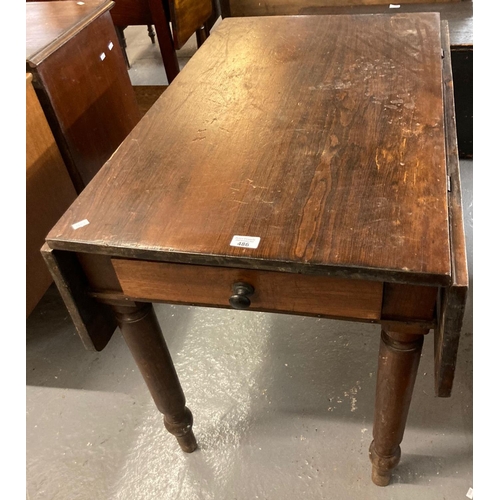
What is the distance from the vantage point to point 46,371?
147cm

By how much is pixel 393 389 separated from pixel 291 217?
0.36 meters

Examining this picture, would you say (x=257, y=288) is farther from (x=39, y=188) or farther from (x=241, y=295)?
(x=39, y=188)

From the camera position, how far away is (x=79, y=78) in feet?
4.66

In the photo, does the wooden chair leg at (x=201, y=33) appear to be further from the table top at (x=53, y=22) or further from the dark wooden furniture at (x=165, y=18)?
the table top at (x=53, y=22)

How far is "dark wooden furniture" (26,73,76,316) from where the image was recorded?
4.24 feet

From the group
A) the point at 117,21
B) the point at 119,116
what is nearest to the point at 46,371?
the point at 119,116

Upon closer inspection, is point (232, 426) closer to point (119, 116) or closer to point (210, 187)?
point (210, 187)

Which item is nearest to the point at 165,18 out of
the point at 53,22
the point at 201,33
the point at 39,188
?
the point at 201,33

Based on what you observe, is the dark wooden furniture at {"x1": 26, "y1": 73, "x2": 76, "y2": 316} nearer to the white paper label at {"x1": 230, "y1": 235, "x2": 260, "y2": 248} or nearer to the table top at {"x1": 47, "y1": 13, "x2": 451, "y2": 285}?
the table top at {"x1": 47, "y1": 13, "x2": 451, "y2": 285}

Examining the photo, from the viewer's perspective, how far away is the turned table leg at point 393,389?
2.63 ft

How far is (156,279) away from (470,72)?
1514mm

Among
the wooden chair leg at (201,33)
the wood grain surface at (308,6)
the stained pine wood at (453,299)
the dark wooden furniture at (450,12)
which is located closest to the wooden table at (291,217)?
the stained pine wood at (453,299)

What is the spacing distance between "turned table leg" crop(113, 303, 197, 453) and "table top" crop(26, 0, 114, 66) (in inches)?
28.5

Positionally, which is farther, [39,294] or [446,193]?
[39,294]
